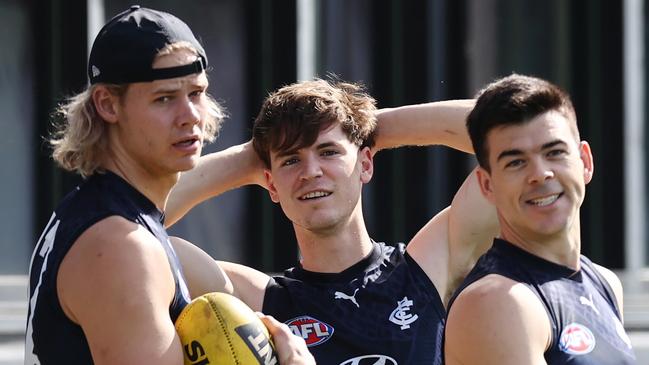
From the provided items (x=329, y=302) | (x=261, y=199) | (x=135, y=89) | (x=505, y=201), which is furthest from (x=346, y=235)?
(x=261, y=199)

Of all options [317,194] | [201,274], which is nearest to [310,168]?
[317,194]

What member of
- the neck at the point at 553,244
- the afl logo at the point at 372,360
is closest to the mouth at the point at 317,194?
the afl logo at the point at 372,360

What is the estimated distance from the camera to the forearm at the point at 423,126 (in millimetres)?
4336

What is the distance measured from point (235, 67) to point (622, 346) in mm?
3992

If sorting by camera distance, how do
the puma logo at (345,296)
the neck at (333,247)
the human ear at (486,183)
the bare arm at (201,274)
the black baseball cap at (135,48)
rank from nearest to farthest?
the black baseball cap at (135,48)
the human ear at (486,183)
the puma logo at (345,296)
the neck at (333,247)
the bare arm at (201,274)

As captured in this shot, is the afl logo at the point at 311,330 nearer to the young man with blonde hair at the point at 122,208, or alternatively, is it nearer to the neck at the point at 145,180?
the young man with blonde hair at the point at 122,208

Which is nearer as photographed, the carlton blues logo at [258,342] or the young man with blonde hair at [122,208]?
the young man with blonde hair at [122,208]

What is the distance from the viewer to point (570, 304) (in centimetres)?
319

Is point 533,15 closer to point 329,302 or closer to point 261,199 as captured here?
point 261,199

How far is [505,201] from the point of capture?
3328 millimetres

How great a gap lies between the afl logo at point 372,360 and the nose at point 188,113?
0.94 meters

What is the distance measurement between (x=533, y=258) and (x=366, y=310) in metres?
0.77

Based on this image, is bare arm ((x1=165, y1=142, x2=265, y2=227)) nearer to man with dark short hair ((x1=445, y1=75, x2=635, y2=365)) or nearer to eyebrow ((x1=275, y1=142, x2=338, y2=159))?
eyebrow ((x1=275, y1=142, x2=338, y2=159))

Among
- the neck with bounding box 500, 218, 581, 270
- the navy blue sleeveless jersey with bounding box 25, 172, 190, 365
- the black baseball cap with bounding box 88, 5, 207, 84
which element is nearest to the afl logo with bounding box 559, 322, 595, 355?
the neck with bounding box 500, 218, 581, 270
